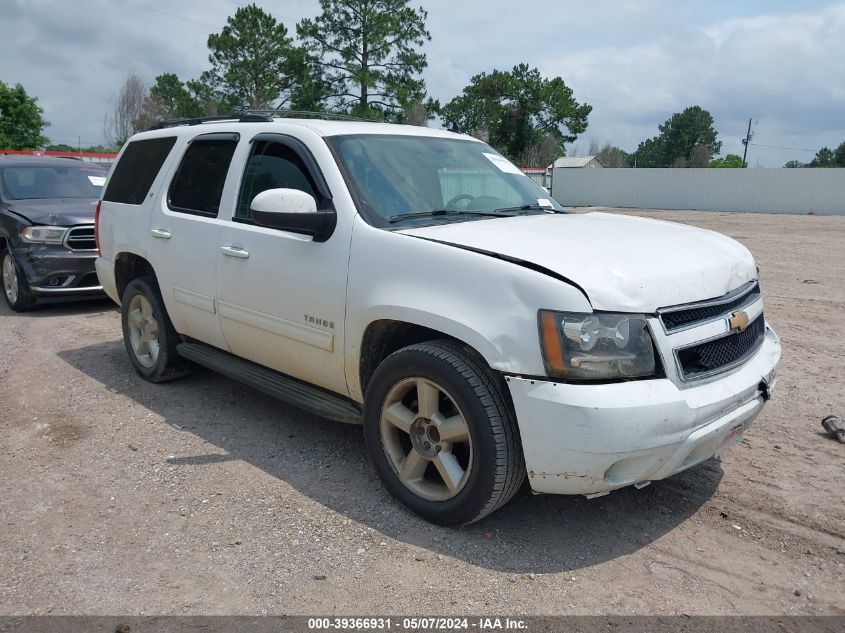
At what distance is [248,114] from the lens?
4898 mm

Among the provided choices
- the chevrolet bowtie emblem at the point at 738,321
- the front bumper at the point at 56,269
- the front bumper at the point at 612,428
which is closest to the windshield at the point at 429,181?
the front bumper at the point at 612,428

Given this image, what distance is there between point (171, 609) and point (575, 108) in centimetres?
6109

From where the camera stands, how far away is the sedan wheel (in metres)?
3.35

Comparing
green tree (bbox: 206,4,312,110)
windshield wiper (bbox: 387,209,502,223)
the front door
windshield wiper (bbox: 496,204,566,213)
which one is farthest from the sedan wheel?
green tree (bbox: 206,4,312,110)

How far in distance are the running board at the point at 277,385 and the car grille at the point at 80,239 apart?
3.93 m

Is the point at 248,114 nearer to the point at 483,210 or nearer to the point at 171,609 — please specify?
the point at 483,210

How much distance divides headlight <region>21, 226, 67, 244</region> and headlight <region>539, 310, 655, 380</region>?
284 inches

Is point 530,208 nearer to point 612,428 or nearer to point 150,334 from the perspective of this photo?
point 612,428

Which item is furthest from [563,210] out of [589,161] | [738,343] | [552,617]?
[589,161]

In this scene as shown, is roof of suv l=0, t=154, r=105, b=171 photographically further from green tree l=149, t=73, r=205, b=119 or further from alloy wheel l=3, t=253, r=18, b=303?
green tree l=149, t=73, r=205, b=119

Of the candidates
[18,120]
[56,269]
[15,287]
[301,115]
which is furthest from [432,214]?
[18,120]

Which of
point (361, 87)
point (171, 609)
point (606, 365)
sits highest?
point (361, 87)

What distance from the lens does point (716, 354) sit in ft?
10.7

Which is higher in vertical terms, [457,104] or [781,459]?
[457,104]
